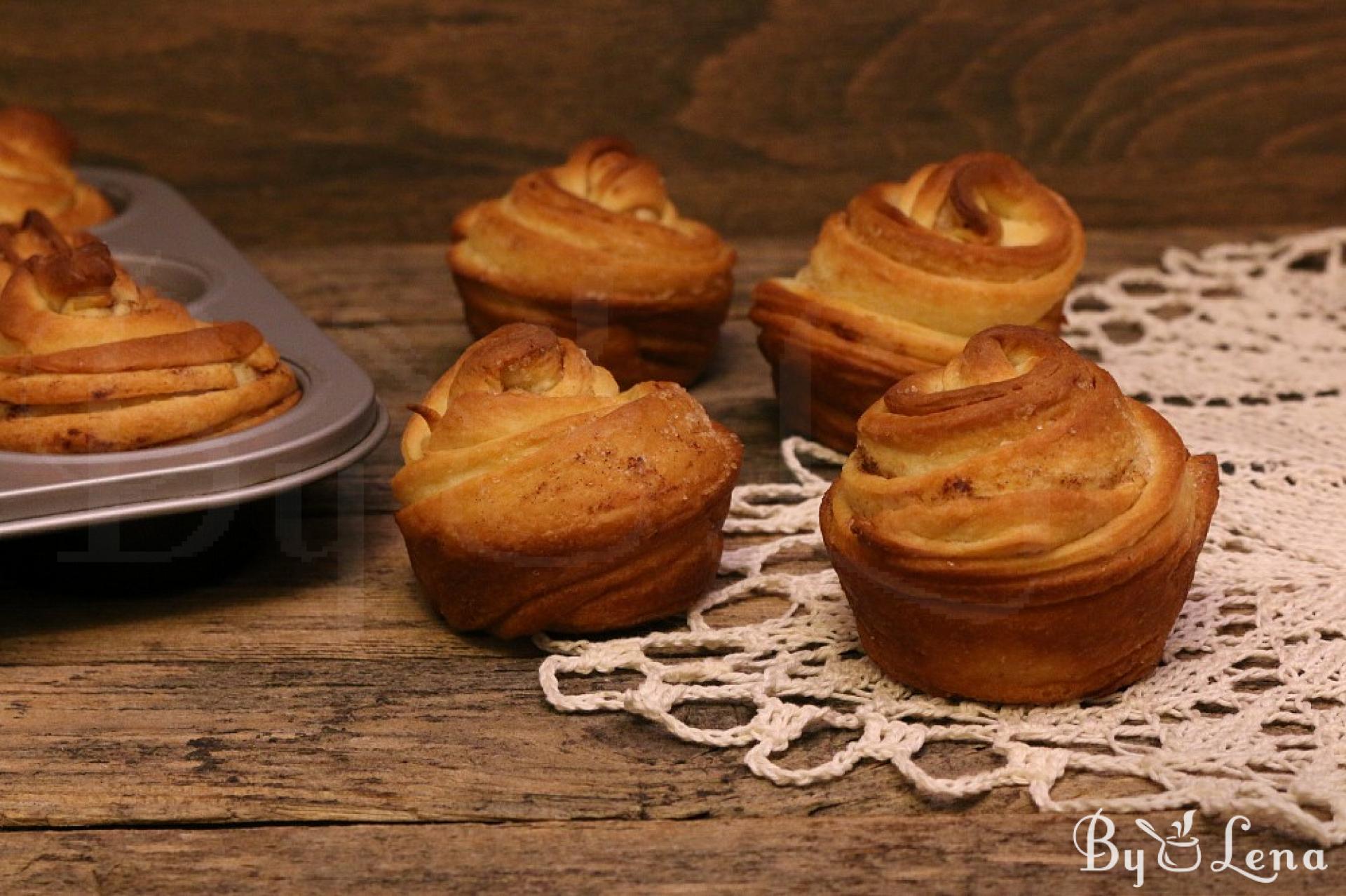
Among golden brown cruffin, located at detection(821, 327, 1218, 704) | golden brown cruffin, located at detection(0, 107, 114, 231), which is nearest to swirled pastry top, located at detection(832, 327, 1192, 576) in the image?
golden brown cruffin, located at detection(821, 327, 1218, 704)

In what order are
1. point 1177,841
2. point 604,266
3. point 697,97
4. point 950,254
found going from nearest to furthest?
point 1177,841, point 950,254, point 604,266, point 697,97

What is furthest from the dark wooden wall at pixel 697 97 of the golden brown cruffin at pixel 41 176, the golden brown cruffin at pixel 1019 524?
the golden brown cruffin at pixel 1019 524

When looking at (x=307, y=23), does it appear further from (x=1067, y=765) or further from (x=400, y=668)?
(x=1067, y=765)

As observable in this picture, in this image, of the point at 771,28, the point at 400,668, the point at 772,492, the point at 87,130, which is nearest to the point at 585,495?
the point at 400,668

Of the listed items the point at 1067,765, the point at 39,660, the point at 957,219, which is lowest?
the point at 39,660

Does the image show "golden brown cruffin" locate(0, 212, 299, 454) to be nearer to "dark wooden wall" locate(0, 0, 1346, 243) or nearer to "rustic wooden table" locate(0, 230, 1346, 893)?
"rustic wooden table" locate(0, 230, 1346, 893)

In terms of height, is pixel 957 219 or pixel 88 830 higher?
pixel 957 219

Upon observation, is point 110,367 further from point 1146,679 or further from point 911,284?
point 1146,679

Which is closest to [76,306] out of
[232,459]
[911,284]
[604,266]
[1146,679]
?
[232,459]
